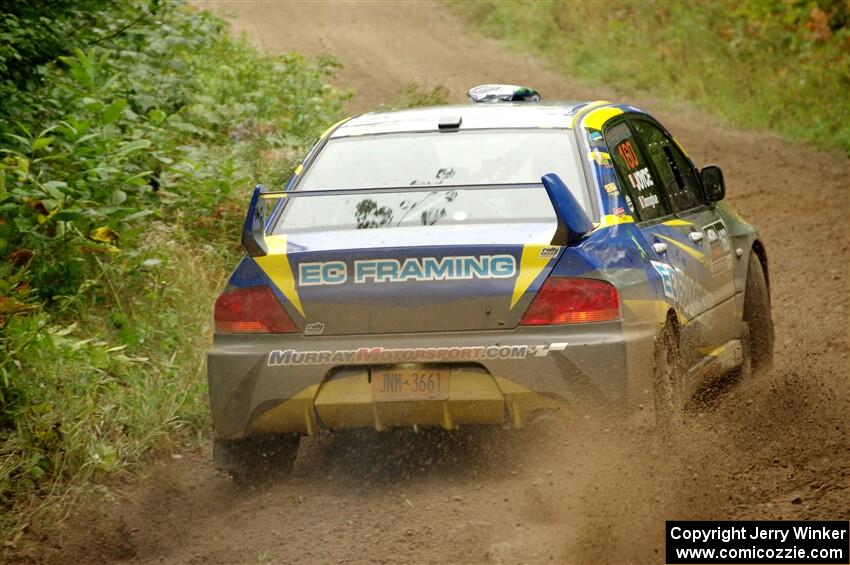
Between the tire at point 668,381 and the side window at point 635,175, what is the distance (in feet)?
2.05

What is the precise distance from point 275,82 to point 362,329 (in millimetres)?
8634

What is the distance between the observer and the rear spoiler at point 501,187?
5.21 metres

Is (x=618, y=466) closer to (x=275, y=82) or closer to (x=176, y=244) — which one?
(x=176, y=244)

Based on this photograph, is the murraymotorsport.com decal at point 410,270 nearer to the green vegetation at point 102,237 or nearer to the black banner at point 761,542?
the black banner at point 761,542

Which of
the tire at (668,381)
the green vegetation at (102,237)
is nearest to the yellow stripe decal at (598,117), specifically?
the tire at (668,381)

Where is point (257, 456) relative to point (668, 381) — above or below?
below

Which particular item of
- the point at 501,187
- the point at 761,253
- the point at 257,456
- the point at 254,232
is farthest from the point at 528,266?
the point at 761,253

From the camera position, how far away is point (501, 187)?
530 cm

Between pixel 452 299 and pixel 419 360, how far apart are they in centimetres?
27

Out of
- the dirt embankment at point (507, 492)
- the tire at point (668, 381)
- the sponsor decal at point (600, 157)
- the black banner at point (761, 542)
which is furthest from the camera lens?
the sponsor decal at point (600, 157)

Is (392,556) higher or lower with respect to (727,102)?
higher

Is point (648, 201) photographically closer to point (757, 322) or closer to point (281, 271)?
point (757, 322)

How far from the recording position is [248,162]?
10281 millimetres

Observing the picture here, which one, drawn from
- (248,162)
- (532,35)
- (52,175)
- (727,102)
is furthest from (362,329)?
(532,35)
